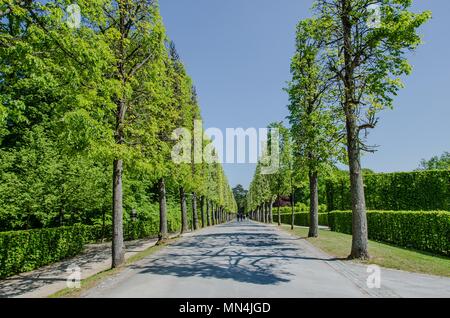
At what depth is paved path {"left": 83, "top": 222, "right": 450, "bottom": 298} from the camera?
328 inches

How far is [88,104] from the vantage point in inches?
418

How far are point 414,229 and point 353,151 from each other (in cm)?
696

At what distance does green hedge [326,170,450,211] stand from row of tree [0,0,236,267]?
54.1 feet

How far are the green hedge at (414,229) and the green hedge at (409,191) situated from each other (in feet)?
10.9

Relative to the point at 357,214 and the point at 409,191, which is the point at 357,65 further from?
the point at 409,191

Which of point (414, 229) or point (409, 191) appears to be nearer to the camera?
point (414, 229)

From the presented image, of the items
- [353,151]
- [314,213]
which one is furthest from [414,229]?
[353,151]

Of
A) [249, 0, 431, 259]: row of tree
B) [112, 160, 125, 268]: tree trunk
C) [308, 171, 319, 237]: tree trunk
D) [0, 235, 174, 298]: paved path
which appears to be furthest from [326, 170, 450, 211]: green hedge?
[0, 235, 174, 298]: paved path

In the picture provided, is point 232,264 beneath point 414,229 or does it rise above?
beneath

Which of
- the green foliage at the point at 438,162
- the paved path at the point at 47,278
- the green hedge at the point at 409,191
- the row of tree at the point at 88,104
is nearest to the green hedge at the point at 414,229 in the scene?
the green hedge at the point at 409,191

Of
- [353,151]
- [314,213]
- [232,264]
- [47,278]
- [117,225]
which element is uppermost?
[353,151]

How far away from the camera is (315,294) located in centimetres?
816
